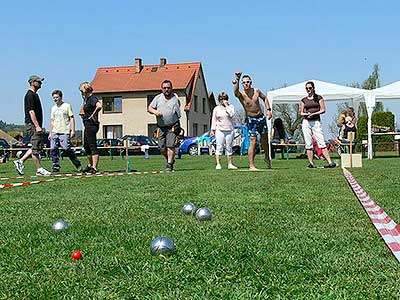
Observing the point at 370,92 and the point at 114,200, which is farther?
the point at 370,92

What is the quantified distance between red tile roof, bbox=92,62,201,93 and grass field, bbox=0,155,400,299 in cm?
4849

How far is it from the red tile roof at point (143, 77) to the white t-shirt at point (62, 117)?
41757mm

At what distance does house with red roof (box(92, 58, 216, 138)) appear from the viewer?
179ft

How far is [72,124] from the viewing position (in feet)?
39.4

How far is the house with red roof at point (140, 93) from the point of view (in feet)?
179

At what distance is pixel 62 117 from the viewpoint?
11977 millimetres

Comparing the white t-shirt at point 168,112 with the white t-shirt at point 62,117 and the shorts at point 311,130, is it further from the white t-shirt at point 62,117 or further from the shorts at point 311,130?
the shorts at point 311,130

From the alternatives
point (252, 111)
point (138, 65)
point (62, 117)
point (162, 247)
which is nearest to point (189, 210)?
point (162, 247)

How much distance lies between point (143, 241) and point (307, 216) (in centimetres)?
149

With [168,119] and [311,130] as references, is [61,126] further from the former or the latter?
[311,130]

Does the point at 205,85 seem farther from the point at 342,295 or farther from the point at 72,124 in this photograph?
the point at 342,295

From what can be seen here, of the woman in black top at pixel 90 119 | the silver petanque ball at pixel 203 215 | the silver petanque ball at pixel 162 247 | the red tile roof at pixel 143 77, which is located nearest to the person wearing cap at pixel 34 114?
the woman in black top at pixel 90 119

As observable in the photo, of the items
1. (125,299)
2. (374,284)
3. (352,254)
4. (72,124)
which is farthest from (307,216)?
(72,124)

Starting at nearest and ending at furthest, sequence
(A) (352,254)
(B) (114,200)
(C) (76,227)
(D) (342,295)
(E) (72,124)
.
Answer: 1. (D) (342,295)
2. (A) (352,254)
3. (C) (76,227)
4. (B) (114,200)
5. (E) (72,124)
